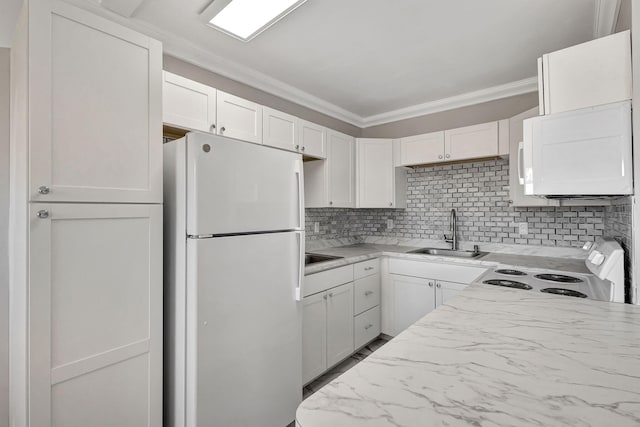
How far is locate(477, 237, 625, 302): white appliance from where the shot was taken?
4.22 ft

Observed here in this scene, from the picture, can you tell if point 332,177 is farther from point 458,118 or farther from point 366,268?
point 458,118

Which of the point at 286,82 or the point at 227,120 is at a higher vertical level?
the point at 286,82

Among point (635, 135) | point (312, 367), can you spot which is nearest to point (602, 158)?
point (635, 135)

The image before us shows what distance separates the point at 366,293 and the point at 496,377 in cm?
227

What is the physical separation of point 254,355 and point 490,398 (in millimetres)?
1369

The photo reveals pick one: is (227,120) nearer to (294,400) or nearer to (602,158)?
(294,400)

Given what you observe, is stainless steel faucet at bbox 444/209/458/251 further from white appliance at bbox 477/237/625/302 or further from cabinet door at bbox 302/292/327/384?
cabinet door at bbox 302/292/327/384

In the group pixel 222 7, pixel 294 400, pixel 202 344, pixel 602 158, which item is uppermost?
pixel 222 7

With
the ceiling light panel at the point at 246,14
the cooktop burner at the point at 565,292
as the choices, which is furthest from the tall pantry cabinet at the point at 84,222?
the cooktop burner at the point at 565,292

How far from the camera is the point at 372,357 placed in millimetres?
768

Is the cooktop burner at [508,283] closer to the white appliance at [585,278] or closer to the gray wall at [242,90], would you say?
the white appliance at [585,278]

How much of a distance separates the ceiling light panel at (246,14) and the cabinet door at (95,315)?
1.16 metres

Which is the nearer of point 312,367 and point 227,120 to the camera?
point 227,120

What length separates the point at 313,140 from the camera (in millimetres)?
2807
